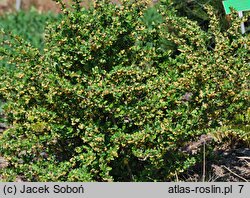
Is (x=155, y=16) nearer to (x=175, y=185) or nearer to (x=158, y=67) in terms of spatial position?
(x=158, y=67)

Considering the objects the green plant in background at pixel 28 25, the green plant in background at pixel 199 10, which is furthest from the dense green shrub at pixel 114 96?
the green plant in background at pixel 28 25

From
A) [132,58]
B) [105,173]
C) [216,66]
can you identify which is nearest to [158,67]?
[132,58]

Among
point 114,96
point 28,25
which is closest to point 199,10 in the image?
point 28,25

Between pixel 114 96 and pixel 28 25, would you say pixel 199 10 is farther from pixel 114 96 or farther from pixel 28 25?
pixel 114 96

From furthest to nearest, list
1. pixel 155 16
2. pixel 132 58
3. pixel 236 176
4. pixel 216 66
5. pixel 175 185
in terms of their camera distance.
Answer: pixel 155 16 < pixel 236 176 < pixel 132 58 < pixel 216 66 < pixel 175 185

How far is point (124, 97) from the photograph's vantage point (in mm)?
3389

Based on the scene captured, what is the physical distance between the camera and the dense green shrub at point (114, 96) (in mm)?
3342

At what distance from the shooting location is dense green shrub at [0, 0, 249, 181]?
3342mm

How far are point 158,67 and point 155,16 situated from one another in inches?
178

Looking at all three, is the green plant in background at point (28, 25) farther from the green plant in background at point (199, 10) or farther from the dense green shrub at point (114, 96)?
the dense green shrub at point (114, 96)

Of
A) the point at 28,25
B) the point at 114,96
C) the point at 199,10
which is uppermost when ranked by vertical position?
the point at 28,25

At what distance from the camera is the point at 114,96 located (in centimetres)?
326

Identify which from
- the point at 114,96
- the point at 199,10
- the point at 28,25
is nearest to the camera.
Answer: the point at 114,96

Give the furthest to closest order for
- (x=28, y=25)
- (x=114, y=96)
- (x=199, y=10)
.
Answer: (x=28, y=25) < (x=199, y=10) < (x=114, y=96)
